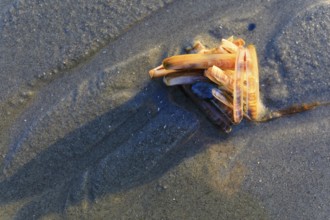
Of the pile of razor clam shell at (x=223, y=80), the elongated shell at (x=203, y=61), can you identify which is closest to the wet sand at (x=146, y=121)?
the pile of razor clam shell at (x=223, y=80)

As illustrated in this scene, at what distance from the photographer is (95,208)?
128 inches

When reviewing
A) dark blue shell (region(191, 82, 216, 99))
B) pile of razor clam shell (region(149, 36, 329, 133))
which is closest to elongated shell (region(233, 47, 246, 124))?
pile of razor clam shell (region(149, 36, 329, 133))

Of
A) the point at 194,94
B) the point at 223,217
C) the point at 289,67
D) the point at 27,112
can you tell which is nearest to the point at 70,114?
the point at 27,112

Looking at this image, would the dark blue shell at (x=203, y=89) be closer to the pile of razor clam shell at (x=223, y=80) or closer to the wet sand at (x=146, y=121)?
the pile of razor clam shell at (x=223, y=80)

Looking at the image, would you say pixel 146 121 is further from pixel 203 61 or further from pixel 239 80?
pixel 239 80

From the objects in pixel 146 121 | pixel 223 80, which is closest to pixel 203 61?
pixel 223 80

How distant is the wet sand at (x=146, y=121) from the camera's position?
3.21 m

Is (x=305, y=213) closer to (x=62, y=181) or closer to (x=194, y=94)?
(x=194, y=94)

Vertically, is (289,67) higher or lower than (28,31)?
lower

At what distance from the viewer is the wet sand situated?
3.21 meters

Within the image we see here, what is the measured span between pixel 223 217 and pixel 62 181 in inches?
52.5

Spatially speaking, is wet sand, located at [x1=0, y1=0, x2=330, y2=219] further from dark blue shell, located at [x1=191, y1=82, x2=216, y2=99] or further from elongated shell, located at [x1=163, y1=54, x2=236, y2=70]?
elongated shell, located at [x1=163, y1=54, x2=236, y2=70]

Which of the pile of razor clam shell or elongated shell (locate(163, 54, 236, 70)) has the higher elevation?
elongated shell (locate(163, 54, 236, 70))

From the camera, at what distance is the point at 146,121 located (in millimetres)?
3344
